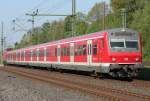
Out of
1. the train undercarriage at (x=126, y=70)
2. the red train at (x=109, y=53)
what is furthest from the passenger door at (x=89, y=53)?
the train undercarriage at (x=126, y=70)

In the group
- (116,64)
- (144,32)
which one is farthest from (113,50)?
(144,32)

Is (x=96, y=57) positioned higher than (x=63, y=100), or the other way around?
(x=96, y=57)

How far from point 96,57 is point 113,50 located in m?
1.85

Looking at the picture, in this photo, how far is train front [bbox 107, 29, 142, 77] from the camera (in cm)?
2338

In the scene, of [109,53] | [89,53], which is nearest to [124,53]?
[109,53]

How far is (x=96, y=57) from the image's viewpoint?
2516 centimetres

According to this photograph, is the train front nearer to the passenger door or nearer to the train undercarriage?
the train undercarriage

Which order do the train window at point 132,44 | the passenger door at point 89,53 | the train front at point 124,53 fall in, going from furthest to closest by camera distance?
the passenger door at point 89,53 → the train window at point 132,44 → the train front at point 124,53

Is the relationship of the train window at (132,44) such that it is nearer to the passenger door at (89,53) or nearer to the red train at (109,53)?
the red train at (109,53)

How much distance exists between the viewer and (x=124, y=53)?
23547 mm

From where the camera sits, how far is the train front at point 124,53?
23375 millimetres

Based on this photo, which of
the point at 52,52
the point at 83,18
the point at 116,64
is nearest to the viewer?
the point at 116,64

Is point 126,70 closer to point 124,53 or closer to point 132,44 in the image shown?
point 124,53

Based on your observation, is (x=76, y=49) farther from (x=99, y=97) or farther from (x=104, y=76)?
(x=99, y=97)
